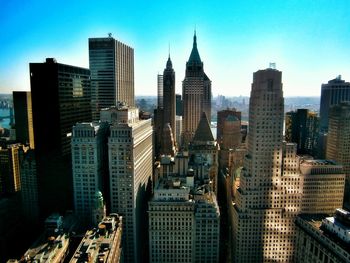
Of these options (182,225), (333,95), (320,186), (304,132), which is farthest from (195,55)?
(182,225)

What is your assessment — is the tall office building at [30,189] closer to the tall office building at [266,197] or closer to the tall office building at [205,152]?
the tall office building at [205,152]

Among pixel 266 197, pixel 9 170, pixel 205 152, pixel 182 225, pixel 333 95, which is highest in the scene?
pixel 333 95

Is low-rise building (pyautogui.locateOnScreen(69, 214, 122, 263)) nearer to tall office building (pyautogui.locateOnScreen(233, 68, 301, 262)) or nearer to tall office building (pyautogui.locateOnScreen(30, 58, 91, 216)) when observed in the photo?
tall office building (pyautogui.locateOnScreen(30, 58, 91, 216))

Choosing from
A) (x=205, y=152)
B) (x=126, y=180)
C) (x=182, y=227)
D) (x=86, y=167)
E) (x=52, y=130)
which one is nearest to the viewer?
(x=182, y=227)

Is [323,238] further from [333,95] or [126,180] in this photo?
[333,95]

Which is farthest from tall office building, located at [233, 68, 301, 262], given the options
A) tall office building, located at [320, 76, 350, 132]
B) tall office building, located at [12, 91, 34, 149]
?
tall office building, located at [320, 76, 350, 132]

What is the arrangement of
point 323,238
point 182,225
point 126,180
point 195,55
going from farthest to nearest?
point 195,55
point 126,180
point 182,225
point 323,238

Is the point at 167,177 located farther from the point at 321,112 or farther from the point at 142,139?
the point at 321,112
